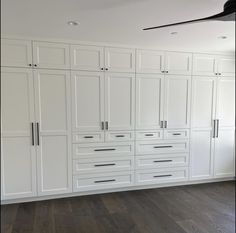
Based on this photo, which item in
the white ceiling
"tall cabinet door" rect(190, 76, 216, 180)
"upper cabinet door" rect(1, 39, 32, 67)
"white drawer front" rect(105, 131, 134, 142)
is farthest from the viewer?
"tall cabinet door" rect(190, 76, 216, 180)

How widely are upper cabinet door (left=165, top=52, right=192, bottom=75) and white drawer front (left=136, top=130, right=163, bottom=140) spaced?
102 cm

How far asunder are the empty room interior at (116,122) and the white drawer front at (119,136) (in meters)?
0.02

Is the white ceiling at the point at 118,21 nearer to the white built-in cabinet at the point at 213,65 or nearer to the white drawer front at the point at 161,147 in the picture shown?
the white built-in cabinet at the point at 213,65

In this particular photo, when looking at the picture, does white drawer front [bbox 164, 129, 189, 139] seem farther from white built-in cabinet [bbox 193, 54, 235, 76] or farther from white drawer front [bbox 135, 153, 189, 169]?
white built-in cabinet [bbox 193, 54, 235, 76]

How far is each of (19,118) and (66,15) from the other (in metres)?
1.55

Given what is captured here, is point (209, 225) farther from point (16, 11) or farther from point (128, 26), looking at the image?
point (16, 11)

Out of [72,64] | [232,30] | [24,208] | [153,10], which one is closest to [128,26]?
[153,10]

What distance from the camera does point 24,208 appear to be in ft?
9.48

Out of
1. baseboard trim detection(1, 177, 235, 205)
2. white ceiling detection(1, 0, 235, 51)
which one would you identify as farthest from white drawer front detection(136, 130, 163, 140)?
white ceiling detection(1, 0, 235, 51)

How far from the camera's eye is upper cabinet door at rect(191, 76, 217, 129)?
3.63 m

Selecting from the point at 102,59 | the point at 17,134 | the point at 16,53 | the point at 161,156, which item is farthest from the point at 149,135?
the point at 16,53

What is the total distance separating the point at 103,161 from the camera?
3287 mm

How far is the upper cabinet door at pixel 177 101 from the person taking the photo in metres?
3.50

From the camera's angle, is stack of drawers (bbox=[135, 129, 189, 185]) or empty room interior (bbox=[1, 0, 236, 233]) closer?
empty room interior (bbox=[1, 0, 236, 233])
